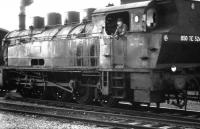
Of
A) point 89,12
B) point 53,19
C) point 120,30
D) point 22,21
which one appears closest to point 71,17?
point 89,12

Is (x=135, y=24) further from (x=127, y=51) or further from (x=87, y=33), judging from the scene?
(x=87, y=33)

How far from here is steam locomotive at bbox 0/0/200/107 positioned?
1050 cm

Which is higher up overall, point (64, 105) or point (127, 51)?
point (127, 51)

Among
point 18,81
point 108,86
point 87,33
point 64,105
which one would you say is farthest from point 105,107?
point 18,81

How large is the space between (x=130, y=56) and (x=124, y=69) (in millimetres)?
442

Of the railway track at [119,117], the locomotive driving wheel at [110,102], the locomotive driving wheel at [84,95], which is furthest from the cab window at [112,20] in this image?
the railway track at [119,117]

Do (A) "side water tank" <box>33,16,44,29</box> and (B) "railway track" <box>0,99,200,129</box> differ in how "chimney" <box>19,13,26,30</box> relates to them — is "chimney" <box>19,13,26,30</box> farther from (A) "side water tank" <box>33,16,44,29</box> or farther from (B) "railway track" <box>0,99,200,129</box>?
(B) "railway track" <box>0,99,200,129</box>

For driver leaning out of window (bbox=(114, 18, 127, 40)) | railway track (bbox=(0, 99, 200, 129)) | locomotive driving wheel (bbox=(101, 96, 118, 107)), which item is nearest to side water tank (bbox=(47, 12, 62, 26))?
railway track (bbox=(0, 99, 200, 129))

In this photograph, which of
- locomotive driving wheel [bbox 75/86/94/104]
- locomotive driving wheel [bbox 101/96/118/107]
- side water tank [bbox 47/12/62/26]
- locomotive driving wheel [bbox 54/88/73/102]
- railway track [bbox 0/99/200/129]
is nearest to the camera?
railway track [bbox 0/99/200/129]

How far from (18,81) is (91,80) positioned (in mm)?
4629

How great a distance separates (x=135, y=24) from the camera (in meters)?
10.8

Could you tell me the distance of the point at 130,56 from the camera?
10992mm

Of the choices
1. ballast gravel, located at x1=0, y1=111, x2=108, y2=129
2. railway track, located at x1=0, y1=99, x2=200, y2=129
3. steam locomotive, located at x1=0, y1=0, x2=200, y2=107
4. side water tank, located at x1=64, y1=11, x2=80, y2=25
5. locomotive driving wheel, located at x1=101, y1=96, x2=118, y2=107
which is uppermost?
side water tank, located at x1=64, y1=11, x2=80, y2=25

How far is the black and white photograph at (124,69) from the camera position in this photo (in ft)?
33.2
